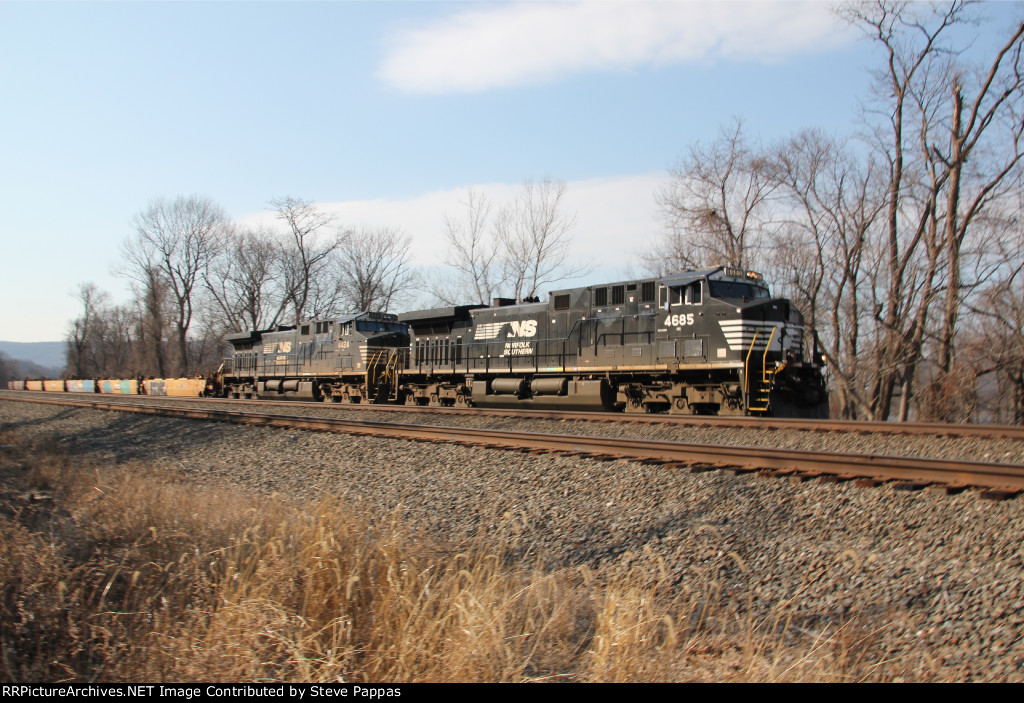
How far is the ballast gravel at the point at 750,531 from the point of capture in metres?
4.07

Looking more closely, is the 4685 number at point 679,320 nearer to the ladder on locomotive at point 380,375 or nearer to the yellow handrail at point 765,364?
the yellow handrail at point 765,364

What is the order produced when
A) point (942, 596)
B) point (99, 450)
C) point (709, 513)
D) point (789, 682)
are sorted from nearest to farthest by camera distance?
point (789, 682) < point (942, 596) < point (709, 513) < point (99, 450)

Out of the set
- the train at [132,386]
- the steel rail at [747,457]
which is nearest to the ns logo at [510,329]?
the steel rail at [747,457]

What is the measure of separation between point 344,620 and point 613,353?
12.6 m

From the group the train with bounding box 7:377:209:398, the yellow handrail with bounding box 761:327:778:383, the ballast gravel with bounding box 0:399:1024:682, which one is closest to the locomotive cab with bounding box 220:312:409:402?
the train with bounding box 7:377:209:398

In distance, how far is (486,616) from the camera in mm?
3879

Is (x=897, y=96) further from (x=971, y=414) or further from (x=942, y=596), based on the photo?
(x=942, y=596)

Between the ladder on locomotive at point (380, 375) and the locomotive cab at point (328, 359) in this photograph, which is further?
the locomotive cab at point (328, 359)

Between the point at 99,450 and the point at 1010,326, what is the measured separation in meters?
24.1

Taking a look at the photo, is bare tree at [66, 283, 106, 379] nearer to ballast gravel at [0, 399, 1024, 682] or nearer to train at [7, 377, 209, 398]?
train at [7, 377, 209, 398]

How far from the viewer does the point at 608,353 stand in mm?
16203

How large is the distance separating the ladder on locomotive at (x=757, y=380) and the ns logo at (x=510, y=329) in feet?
20.8

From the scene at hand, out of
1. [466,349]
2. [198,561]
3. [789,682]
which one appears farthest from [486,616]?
[466,349]

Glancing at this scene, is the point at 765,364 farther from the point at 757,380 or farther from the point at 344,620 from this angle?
the point at 344,620
